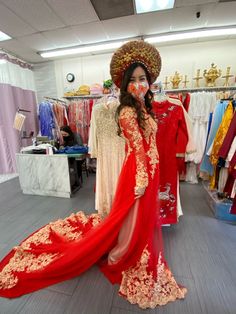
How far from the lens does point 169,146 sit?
185 cm

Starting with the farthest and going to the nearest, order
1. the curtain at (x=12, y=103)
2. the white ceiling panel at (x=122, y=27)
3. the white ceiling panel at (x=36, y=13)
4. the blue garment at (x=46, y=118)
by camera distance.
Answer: the blue garment at (x=46, y=118), the curtain at (x=12, y=103), the white ceiling panel at (x=122, y=27), the white ceiling panel at (x=36, y=13)

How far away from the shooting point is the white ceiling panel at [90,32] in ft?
9.66

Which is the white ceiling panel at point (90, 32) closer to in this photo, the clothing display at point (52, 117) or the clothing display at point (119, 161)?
the clothing display at point (119, 161)

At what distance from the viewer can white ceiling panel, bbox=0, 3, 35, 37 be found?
8.26 ft

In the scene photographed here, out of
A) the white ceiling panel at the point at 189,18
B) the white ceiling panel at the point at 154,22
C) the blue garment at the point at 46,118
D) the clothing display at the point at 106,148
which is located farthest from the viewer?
the blue garment at the point at 46,118

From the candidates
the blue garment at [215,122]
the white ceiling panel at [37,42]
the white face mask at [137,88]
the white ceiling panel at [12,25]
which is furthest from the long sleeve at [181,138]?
the white ceiling panel at [37,42]

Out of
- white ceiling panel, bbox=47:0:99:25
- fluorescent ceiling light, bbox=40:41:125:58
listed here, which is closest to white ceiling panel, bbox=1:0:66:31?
white ceiling panel, bbox=47:0:99:25

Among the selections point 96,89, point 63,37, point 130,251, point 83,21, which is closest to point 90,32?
point 83,21

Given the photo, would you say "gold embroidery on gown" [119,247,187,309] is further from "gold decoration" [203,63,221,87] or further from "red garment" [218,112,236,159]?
"gold decoration" [203,63,221,87]

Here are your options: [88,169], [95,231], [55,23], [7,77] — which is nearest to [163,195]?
[95,231]

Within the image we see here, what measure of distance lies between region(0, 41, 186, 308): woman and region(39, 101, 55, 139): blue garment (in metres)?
3.12

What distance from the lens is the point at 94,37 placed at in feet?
10.9

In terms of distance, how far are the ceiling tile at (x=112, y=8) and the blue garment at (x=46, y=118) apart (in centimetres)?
→ 213

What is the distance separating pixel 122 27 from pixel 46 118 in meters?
2.44
